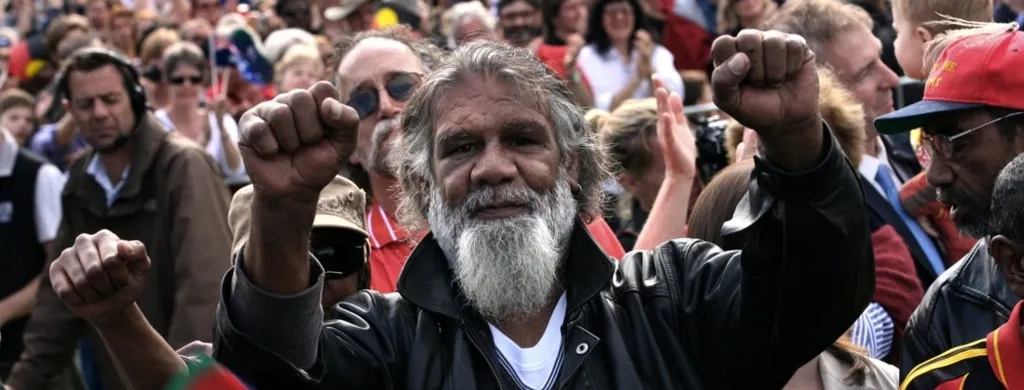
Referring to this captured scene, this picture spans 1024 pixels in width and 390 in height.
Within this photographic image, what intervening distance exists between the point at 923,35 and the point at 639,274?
2.26 meters

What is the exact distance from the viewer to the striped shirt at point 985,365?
3.17 metres

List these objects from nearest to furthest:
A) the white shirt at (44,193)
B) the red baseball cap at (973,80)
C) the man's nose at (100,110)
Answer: the red baseball cap at (973,80)
the man's nose at (100,110)
the white shirt at (44,193)

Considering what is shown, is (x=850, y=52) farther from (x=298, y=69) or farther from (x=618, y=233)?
(x=298, y=69)

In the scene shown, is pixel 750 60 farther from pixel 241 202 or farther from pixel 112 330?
pixel 241 202

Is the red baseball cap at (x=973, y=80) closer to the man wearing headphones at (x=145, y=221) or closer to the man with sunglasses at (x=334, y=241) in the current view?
the man with sunglasses at (x=334, y=241)

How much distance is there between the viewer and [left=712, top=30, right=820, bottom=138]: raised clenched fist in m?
3.01

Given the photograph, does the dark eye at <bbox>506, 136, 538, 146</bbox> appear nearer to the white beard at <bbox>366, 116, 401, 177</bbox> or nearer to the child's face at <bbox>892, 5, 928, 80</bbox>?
the white beard at <bbox>366, 116, 401, 177</bbox>

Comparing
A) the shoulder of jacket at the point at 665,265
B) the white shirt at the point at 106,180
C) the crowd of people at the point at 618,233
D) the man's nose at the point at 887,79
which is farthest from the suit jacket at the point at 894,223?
the white shirt at the point at 106,180

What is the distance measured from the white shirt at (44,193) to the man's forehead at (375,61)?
337 cm

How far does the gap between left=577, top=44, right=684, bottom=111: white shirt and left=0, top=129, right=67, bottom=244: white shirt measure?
2898 millimetres

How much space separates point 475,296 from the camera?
3387 mm

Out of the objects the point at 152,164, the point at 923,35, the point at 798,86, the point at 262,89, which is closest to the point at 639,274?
the point at 798,86

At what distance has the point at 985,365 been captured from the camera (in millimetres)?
3221

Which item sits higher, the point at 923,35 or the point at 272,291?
the point at 272,291
